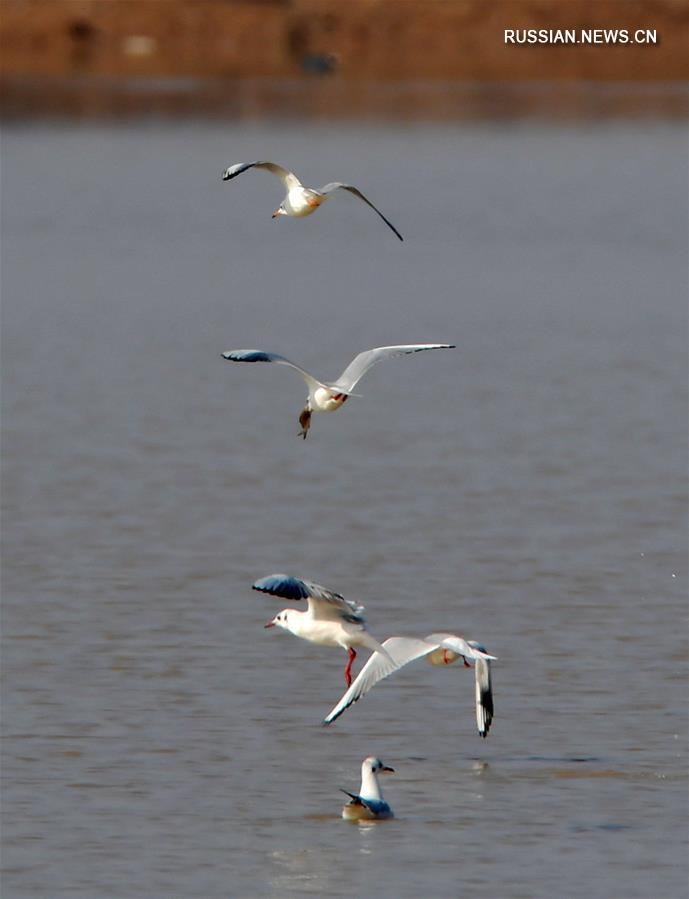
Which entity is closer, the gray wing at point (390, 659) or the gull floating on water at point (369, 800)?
the gray wing at point (390, 659)

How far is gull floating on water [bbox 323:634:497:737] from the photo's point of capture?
11.3 metres

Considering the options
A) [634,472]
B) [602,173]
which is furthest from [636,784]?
[602,173]

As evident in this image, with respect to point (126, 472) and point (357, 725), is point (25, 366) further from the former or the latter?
point (357, 725)

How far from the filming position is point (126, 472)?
69.8ft

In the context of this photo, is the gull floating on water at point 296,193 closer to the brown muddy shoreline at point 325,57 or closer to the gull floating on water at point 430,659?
the gull floating on water at point 430,659

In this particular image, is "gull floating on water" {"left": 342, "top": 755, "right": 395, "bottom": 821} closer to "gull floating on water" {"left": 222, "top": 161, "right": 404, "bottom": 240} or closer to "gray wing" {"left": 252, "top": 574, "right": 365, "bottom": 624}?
"gray wing" {"left": 252, "top": 574, "right": 365, "bottom": 624}

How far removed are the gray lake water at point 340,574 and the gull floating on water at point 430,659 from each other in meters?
0.43

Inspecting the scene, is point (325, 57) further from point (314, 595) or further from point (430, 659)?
point (314, 595)

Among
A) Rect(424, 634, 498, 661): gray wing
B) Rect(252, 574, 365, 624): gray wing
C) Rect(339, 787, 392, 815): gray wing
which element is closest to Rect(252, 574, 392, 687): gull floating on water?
Rect(252, 574, 365, 624): gray wing

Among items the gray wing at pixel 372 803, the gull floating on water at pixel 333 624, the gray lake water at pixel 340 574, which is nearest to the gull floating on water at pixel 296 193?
the gull floating on water at pixel 333 624

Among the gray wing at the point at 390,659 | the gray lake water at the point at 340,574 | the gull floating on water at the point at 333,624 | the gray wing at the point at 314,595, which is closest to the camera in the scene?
the gray wing at the point at 314,595

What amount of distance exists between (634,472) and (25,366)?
9778mm

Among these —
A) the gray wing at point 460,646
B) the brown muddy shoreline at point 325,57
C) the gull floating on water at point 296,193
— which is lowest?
the brown muddy shoreline at point 325,57

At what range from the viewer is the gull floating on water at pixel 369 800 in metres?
11.8
